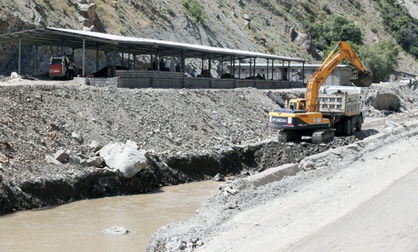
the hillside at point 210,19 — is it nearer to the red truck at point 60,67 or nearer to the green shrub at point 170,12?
the green shrub at point 170,12

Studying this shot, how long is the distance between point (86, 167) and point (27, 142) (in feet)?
8.12

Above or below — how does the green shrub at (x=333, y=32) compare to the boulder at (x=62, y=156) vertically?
above

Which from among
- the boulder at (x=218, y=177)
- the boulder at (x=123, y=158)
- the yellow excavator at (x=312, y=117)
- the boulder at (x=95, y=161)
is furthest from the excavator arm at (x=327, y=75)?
the boulder at (x=95, y=161)

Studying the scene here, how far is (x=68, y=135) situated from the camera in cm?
2108

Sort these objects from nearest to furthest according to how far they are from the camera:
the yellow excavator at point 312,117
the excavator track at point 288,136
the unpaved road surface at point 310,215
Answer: the unpaved road surface at point 310,215, the yellow excavator at point 312,117, the excavator track at point 288,136

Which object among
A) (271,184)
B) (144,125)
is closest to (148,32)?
(144,125)

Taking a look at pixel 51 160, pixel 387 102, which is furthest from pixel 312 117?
pixel 387 102

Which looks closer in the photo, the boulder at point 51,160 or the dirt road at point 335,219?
the dirt road at point 335,219

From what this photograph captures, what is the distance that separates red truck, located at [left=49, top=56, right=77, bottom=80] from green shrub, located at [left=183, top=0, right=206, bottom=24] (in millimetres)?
Result: 34936

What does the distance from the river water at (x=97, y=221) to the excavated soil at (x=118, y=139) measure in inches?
32.8

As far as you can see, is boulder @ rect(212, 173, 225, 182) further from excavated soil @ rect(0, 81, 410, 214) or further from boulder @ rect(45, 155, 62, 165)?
boulder @ rect(45, 155, 62, 165)

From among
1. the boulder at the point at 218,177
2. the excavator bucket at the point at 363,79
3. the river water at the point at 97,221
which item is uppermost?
the excavator bucket at the point at 363,79

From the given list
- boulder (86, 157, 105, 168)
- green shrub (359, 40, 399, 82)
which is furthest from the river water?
green shrub (359, 40, 399, 82)

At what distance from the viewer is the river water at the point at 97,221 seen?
1352 centimetres
